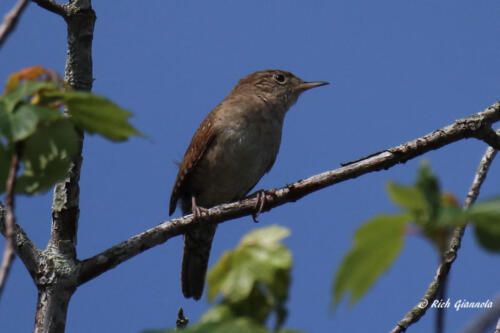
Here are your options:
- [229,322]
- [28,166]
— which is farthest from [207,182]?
[229,322]

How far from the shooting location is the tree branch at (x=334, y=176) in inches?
148

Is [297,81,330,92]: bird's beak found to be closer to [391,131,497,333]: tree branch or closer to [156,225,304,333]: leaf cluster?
[391,131,497,333]: tree branch

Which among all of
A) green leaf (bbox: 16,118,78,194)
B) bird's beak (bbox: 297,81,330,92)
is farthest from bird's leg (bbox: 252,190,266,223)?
green leaf (bbox: 16,118,78,194)

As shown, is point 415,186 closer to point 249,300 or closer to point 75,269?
point 249,300

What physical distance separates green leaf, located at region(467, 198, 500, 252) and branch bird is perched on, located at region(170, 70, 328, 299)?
15.8ft

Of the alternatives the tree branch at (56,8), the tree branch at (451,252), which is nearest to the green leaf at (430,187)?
the tree branch at (451,252)

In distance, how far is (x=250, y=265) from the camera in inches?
52.6

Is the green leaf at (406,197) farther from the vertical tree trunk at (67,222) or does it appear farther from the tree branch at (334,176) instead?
the vertical tree trunk at (67,222)

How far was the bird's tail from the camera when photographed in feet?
20.9

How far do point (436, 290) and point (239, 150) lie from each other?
2824 mm

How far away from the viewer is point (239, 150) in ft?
19.6

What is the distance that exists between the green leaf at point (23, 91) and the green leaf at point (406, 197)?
2.97 ft

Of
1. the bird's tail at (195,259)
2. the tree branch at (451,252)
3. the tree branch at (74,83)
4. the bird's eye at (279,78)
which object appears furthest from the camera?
the bird's eye at (279,78)

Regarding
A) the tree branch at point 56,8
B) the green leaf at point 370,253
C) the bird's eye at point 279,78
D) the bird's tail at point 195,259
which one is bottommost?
the green leaf at point 370,253
